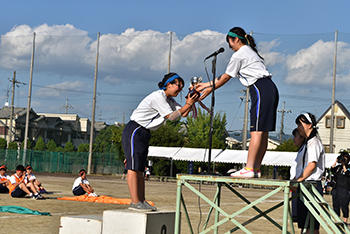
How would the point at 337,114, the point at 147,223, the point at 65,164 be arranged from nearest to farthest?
the point at 147,223 → the point at 65,164 → the point at 337,114

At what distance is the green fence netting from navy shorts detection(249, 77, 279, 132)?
168ft

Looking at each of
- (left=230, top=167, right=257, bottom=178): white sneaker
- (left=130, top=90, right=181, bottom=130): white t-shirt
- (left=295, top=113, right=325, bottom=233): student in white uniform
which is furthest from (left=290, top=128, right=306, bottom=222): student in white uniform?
(left=130, top=90, right=181, bottom=130): white t-shirt

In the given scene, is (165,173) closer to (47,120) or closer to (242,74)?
(242,74)

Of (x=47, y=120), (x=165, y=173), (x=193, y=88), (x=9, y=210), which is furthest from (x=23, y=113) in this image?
(x=193, y=88)

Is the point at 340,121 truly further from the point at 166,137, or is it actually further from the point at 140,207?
the point at 140,207

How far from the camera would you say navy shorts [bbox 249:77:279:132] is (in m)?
6.36

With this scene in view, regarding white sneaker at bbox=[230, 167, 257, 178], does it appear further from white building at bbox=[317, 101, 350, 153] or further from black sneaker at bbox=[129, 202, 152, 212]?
white building at bbox=[317, 101, 350, 153]

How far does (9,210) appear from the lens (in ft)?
40.2

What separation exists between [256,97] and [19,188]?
1210 cm

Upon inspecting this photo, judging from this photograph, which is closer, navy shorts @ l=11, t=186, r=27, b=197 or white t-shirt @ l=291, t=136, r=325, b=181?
white t-shirt @ l=291, t=136, r=325, b=181

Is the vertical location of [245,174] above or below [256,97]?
below

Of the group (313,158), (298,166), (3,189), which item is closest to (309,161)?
(313,158)

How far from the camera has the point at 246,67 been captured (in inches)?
257

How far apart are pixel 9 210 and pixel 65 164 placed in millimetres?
46440
